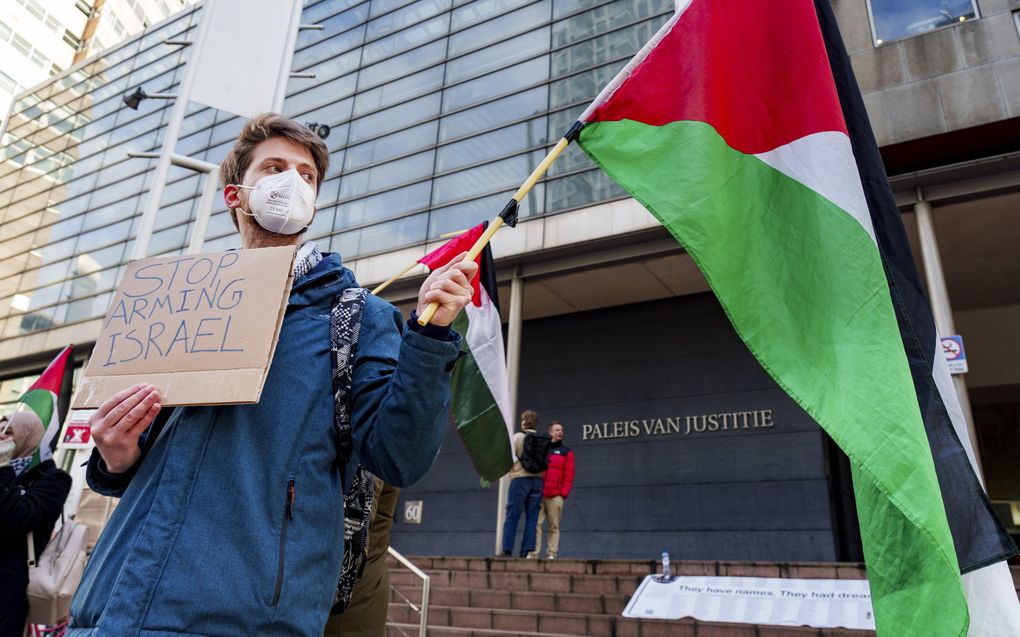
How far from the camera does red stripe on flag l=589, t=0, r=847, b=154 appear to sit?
120 inches

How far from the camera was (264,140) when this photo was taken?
217 cm

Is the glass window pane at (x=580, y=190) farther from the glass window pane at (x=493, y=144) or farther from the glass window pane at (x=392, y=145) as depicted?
the glass window pane at (x=392, y=145)

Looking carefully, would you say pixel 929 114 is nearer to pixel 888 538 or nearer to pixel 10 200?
pixel 888 538

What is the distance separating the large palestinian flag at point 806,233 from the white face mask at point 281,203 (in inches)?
55.7

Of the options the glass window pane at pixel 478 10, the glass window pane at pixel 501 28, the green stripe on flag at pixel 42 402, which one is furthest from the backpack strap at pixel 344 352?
the glass window pane at pixel 478 10

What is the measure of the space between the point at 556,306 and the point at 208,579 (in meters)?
15.5

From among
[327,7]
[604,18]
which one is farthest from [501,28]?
[327,7]

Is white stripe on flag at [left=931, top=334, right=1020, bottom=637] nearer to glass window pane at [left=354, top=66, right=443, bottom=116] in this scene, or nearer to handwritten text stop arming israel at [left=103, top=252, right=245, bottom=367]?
handwritten text stop arming israel at [left=103, top=252, right=245, bottom=367]

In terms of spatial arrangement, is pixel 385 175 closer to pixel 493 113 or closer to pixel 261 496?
pixel 493 113

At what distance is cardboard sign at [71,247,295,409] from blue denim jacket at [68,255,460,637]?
3.4 inches

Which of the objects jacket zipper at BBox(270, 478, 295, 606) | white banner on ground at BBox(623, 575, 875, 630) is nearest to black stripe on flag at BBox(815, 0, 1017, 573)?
jacket zipper at BBox(270, 478, 295, 606)

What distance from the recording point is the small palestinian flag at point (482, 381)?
736 centimetres

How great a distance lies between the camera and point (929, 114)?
38.2 ft

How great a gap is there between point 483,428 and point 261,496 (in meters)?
5.96
